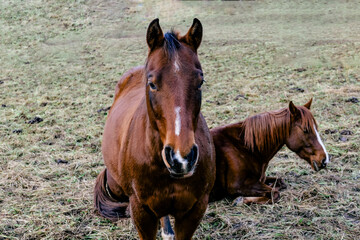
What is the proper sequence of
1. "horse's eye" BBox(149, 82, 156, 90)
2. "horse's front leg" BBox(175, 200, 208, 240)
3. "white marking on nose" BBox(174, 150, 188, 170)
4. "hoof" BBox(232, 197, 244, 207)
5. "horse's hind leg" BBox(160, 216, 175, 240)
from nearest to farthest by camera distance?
"white marking on nose" BBox(174, 150, 188, 170) → "horse's eye" BBox(149, 82, 156, 90) → "horse's front leg" BBox(175, 200, 208, 240) → "horse's hind leg" BBox(160, 216, 175, 240) → "hoof" BBox(232, 197, 244, 207)

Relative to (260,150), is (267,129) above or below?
above

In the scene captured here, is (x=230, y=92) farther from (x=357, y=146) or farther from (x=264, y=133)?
(x=264, y=133)

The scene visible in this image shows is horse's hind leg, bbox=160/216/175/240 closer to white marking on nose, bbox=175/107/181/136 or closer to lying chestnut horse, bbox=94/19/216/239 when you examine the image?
lying chestnut horse, bbox=94/19/216/239

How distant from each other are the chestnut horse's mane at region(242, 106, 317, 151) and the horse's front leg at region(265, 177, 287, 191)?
414mm

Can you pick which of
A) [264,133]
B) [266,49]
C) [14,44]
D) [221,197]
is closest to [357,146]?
[264,133]

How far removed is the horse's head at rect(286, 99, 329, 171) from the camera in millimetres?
3463

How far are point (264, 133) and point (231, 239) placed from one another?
1249mm

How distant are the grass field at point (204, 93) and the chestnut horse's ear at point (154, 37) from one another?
184cm

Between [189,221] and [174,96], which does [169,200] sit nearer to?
[189,221]

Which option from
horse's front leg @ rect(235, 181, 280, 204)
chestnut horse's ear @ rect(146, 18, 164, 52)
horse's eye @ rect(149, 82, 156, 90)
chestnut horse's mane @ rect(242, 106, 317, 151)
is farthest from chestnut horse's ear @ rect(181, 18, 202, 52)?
horse's front leg @ rect(235, 181, 280, 204)

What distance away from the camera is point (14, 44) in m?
13.2

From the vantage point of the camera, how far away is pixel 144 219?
7.37ft

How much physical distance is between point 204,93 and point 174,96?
5.90m

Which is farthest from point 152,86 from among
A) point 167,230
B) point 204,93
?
point 204,93
